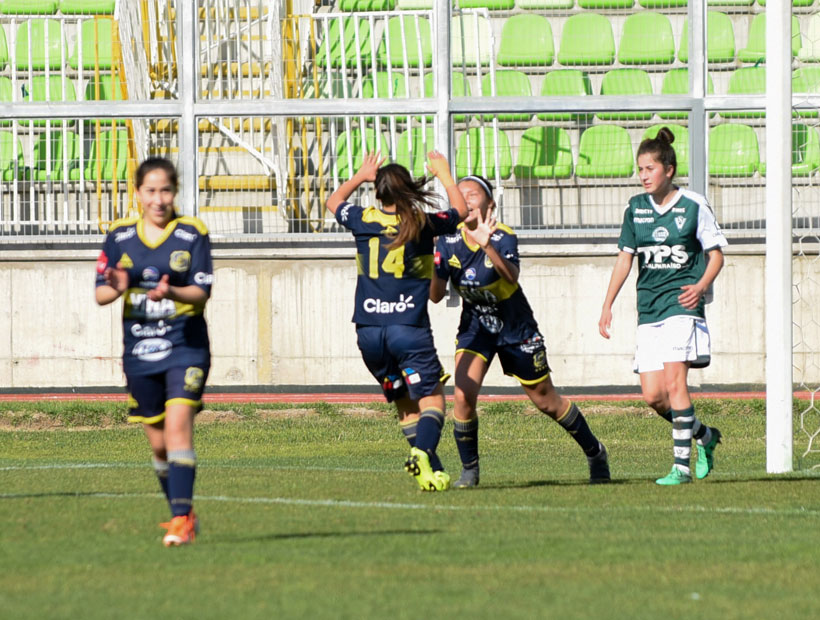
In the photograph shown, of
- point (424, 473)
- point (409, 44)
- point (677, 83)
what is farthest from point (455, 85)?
point (424, 473)

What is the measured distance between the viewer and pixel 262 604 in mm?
5020

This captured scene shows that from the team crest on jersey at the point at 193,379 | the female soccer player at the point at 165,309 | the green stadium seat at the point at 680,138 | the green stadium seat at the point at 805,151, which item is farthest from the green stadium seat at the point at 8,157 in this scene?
the team crest on jersey at the point at 193,379

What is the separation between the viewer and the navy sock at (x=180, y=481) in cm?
643

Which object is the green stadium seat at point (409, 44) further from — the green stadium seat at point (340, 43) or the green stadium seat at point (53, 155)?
the green stadium seat at point (53, 155)

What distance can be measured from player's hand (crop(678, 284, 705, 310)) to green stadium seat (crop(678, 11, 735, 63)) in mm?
10314

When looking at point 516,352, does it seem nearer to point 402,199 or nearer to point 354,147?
point 402,199

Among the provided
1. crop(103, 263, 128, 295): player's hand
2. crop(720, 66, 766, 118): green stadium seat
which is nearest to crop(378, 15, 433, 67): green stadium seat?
crop(720, 66, 766, 118): green stadium seat

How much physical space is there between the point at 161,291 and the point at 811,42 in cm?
1339

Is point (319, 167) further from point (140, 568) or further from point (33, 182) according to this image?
point (140, 568)

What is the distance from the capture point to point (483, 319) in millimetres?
9148

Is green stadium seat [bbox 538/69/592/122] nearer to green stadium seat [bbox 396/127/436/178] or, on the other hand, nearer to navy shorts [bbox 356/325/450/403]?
green stadium seat [bbox 396/127/436/178]

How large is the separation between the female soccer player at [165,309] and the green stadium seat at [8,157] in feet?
36.0

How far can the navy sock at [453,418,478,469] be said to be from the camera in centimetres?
925

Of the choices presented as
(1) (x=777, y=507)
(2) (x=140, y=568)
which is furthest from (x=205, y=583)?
(1) (x=777, y=507)
